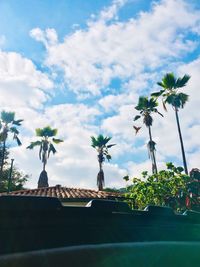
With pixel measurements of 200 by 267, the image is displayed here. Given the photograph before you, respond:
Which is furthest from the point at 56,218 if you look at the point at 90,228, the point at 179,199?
the point at 179,199

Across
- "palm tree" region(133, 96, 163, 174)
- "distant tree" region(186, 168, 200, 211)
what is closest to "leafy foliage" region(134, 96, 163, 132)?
"palm tree" region(133, 96, 163, 174)

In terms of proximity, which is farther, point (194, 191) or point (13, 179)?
point (13, 179)

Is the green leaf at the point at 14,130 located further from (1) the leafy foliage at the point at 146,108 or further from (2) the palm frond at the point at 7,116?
(1) the leafy foliage at the point at 146,108

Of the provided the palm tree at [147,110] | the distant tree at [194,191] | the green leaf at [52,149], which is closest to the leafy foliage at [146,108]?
the palm tree at [147,110]

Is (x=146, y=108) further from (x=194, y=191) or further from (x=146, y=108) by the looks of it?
(x=194, y=191)

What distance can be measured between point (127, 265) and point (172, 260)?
32cm

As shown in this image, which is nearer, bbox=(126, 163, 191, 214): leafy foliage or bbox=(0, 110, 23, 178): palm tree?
bbox=(126, 163, 191, 214): leafy foliage

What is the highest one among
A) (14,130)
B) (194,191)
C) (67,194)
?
(14,130)

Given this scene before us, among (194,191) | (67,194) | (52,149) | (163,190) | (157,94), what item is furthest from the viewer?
(52,149)

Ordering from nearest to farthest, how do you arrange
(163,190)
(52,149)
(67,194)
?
(163,190), (67,194), (52,149)

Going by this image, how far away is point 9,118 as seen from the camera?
98.2 ft

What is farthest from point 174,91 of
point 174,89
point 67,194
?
point 67,194

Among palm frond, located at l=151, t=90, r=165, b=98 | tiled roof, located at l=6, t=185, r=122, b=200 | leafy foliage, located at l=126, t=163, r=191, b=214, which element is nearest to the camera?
leafy foliage, located at l=126, t=163, r=191, b=214

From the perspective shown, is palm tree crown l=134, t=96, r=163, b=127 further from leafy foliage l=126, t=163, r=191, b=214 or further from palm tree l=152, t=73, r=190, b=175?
leafy foliage l=126, t=163, r=191, b=214
